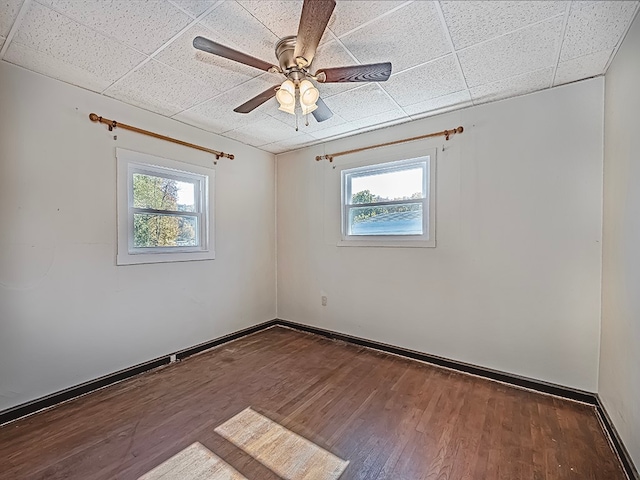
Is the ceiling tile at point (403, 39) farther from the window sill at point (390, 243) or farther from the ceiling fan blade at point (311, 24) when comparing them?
the window sill at point (390, 243)

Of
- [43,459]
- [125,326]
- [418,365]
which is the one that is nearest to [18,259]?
[125,326]

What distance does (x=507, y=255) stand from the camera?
2.51 metres

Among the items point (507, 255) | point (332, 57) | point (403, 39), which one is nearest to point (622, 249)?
point (507, 255)

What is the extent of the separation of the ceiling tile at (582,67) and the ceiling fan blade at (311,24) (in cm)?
176

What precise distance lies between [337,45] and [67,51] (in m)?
1.73

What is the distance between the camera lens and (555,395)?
230cm

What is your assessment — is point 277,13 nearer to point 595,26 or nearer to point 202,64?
point 202,64

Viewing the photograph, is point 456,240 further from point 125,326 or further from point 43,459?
point 43,459

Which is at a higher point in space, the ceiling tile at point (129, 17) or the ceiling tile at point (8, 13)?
the ceiling tile at point (8, 13)

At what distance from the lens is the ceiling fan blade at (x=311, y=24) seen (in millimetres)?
1218

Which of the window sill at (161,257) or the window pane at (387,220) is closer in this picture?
the window sill at (161,257)

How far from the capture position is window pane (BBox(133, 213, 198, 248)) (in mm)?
2752

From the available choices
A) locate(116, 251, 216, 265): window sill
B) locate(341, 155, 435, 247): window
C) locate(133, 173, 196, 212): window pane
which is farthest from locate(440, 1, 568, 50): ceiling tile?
locate(116, 251, 216, 265): window sill

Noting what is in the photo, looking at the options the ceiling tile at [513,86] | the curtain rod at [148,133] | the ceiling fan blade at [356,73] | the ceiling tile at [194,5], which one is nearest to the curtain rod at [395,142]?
the ceiling tile at [513,86]
